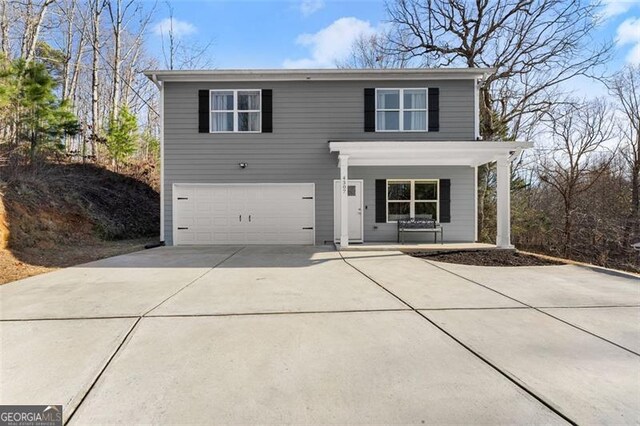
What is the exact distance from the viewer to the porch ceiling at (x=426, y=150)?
28.6 feet

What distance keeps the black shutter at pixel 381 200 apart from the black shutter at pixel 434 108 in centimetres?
222

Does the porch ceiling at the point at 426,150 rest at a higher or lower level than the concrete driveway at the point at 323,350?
higher

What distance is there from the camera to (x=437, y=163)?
10.6 metres

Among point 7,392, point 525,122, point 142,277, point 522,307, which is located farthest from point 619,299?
point 525,122

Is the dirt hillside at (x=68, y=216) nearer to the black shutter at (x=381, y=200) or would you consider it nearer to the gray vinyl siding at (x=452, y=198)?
the gray vinyl siding at (x=452, y=198)

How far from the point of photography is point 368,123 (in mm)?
10547

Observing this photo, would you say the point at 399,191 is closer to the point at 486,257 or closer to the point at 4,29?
the point at 486,257

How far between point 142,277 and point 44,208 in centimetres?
594

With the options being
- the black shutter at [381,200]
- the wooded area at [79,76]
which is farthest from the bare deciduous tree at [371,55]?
the black shutter at [381,200]

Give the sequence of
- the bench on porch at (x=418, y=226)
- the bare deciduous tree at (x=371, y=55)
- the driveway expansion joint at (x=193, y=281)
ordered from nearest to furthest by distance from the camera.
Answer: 1. the driveway expansion joint at (x=193, y=281)
2. the bench on porch at (x=418, y=226)
3. the bare deciduous tree at (x=371, y=55)

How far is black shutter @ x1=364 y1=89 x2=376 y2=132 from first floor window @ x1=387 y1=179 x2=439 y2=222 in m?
1.96

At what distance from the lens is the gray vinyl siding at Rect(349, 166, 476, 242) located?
10.8 meters

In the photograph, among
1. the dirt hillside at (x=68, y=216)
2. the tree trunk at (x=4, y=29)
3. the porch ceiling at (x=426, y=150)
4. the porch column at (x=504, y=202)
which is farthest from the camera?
the tree trunk at (x=4, y=29)

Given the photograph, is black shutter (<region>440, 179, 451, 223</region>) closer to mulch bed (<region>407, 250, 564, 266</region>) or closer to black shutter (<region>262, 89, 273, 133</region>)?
mulch bed (<region>407, 250, 564, 266</region>)
